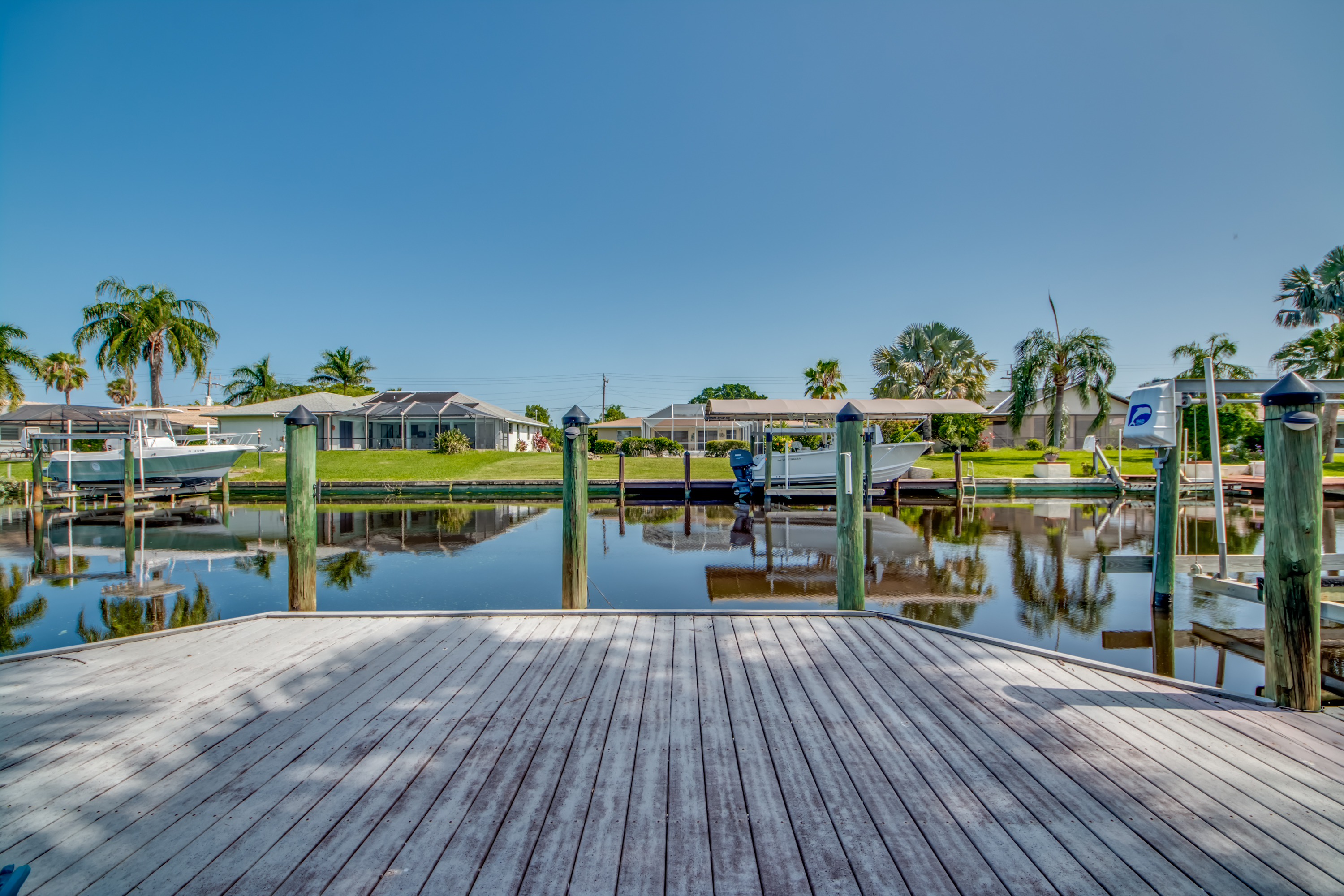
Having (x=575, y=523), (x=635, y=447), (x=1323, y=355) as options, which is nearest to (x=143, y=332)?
(x=635, y=447)

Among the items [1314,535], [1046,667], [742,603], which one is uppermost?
[1314,535]

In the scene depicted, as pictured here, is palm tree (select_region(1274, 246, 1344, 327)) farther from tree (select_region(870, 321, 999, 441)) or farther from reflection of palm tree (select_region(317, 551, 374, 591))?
reflection of palm tree (select_region(317, 551, 374, 591))

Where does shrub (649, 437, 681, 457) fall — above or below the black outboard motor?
above

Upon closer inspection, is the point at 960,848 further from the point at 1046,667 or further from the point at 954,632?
the point at 954,632

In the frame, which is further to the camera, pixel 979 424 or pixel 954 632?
pixel 979 424

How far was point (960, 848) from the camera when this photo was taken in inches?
81.8

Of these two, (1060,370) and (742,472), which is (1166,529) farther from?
(1060,370)

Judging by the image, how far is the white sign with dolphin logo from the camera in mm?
6695

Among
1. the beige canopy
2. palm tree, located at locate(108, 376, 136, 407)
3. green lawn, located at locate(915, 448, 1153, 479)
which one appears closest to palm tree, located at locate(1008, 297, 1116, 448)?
green lawn, located at locate(915, 448, 1153, 479)

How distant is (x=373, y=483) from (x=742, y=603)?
18.6m

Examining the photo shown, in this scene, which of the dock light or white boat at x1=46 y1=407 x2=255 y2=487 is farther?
white boat at x1=46 y1=407 x2=255 y2=487

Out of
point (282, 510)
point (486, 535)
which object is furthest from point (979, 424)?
point (282, 510)

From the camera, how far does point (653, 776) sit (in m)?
2.54

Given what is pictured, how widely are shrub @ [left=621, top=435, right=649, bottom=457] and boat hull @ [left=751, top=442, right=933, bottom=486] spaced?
1454 centimetres
